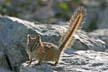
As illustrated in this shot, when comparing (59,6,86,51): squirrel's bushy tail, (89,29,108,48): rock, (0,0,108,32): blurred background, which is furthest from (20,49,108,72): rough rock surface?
(0,0,108,32): blurred background

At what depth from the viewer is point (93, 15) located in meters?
15.8

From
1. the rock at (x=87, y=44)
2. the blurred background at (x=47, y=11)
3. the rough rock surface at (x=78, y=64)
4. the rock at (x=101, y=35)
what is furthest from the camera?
the blurred background at (x=47, y=11)

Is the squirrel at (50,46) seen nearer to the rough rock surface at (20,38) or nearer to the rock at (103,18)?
the rough rock surface at (20,38)

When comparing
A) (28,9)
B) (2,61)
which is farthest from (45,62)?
(28,9)

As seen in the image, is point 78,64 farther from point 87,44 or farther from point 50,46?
point 87,44

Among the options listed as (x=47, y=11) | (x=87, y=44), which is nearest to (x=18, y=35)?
(x=87, y=44)

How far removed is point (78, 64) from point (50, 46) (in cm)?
39

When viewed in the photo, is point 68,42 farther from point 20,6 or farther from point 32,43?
point 20,6

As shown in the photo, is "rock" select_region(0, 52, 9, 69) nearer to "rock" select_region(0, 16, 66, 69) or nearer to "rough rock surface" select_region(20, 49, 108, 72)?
"rock" select_region(0, 16, 66, 69)

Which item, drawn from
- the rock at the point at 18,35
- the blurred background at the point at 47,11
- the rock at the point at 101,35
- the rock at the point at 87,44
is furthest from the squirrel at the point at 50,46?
the blurred background at the point at 47,11

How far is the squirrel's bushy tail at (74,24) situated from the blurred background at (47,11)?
22.6 feet

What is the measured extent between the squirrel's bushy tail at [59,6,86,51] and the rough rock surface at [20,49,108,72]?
8.0 inches

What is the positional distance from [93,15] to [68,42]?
34.8 feet

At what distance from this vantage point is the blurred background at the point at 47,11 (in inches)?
513
